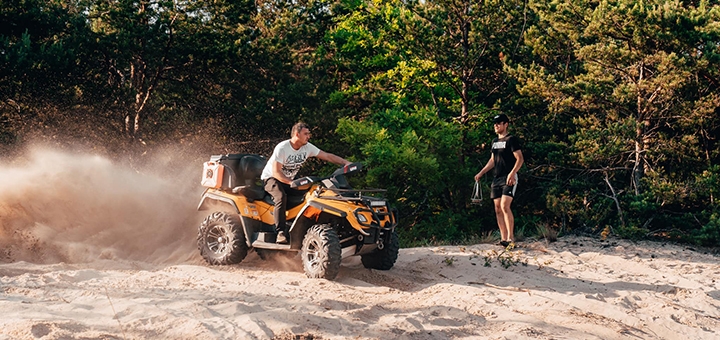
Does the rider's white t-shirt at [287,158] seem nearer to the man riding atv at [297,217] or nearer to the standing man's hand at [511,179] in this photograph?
the man riding atv at [297,217]

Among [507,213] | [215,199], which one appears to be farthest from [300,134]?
[507,213]

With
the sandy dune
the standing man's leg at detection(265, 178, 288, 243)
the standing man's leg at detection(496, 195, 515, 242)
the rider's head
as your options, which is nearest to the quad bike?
the standing man's leg at detection(265, 178, 288, 243)

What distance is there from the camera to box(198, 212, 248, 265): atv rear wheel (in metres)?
9.12

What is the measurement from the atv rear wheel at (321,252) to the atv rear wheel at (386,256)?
0.89m

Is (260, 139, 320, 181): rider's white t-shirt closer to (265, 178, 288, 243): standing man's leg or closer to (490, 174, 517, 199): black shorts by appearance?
(265, 178, 288, 243): standing man's leg

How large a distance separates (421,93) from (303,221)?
14.8m

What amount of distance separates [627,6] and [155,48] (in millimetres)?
14588

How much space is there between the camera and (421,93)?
22.6 metres

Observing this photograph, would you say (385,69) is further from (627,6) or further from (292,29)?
(627,6)

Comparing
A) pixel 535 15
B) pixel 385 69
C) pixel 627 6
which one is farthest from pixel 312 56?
pixel 627 6

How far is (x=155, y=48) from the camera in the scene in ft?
71.3

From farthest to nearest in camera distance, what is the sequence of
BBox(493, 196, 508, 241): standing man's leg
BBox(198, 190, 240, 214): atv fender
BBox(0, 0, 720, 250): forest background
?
BBox(0, 0, 720, 250): forest background
BBox(493, 196, 508, 241): standing man's leg
BBox(198, 190, 240, 214): atv fender

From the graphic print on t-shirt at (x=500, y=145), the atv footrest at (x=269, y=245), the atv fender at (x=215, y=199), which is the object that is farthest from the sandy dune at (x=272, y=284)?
the graphic print on t-shirt at (x=500, y=145)

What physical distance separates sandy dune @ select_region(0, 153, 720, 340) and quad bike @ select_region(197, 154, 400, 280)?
0.96 ft
